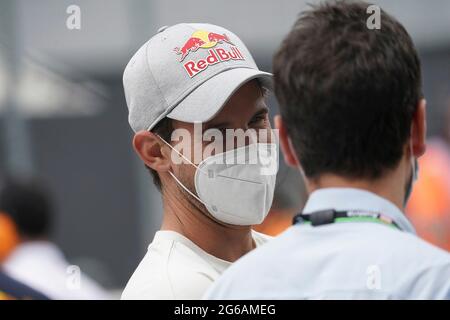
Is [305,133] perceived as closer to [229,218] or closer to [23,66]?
[229,218]

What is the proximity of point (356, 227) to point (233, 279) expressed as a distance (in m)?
Result: 0.23

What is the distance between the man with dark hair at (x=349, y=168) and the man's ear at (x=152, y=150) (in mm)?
768

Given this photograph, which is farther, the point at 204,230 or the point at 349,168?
the point at 204,230

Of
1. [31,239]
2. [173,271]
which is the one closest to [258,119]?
[173,271]

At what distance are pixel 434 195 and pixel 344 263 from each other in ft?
18.5

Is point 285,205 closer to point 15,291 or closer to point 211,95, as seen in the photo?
point 15,291

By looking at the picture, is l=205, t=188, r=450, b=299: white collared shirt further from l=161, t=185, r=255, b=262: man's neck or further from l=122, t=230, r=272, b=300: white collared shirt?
l=161, t=185, r=255, b=262: man's neck

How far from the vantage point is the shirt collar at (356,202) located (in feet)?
5.24

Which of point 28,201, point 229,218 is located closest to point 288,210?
point 28,201

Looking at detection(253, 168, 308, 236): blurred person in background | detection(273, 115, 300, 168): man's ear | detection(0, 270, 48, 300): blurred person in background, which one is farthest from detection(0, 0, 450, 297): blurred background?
detection(273, 115, 300, 168): man's ear

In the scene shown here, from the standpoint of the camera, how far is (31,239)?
436cm

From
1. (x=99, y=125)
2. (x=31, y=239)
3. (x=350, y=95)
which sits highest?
(x=350, y=95)

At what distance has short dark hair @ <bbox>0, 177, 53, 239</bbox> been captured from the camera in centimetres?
438

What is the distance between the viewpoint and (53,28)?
25.2 ft
